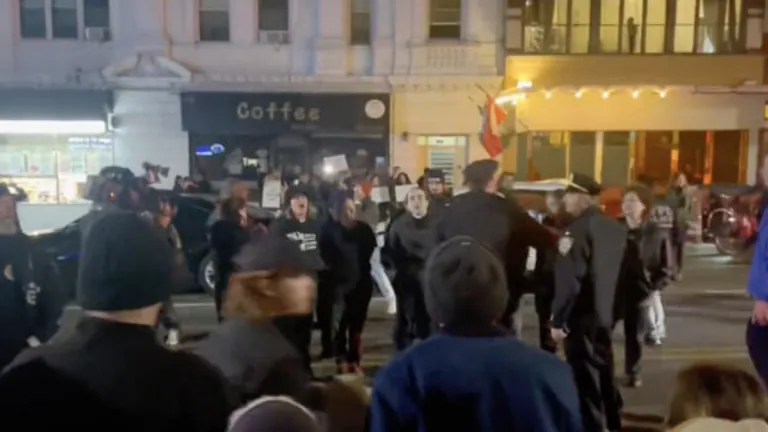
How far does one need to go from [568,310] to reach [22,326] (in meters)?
3.82

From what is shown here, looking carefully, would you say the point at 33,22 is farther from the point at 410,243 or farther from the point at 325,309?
the point at 410,243

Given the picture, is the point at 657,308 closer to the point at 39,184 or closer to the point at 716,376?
the point at 716,376

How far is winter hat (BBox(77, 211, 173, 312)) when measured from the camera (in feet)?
7.72

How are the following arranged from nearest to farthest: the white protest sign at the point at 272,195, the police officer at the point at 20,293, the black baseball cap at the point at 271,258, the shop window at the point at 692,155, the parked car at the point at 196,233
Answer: the black baseball cap at the point at 271,258, the police officer at the point at 20,293, the parked car at the point at 196,233, the white protest sign at the point at 272,195, the shop window at the point at 692,155

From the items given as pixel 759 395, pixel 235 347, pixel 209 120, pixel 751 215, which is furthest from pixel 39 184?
pixel 759 395

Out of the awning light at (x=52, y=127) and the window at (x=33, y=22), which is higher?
the window at (x=33, y=22)

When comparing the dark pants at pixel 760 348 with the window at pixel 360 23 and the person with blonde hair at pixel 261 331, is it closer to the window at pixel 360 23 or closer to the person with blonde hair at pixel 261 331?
the person with blonde hair at pixel 261 331

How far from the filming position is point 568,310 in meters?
6.20

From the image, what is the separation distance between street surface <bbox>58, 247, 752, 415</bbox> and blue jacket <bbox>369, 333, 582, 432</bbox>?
172 inches

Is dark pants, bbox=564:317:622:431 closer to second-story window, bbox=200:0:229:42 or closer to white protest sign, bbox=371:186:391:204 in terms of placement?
white protest sign, bbox=371:186:391:204

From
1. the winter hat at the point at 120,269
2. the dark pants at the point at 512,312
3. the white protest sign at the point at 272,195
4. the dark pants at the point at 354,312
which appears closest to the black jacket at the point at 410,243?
the dark pants at the point at 354,312

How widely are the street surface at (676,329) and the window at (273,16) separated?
11.0m

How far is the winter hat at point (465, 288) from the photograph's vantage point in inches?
111

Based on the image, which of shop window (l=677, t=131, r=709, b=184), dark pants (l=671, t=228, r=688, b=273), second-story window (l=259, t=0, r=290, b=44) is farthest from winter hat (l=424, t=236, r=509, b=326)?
shop window (l=677, t=131, r=709, b=184)
